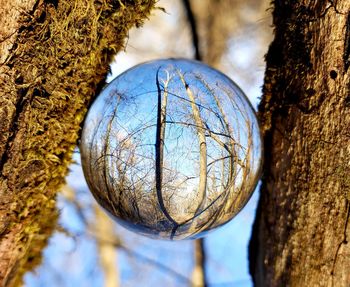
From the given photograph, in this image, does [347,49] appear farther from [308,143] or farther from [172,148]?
[172,148]

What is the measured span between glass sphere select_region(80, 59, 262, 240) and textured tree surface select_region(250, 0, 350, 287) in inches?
7.4

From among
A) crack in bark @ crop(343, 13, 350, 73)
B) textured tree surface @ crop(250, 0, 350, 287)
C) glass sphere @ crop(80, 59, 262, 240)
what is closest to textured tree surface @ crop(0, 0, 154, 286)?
glass sphere @ crop(80, 59, 262, 240)

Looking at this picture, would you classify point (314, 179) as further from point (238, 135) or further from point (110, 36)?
point (110, 36)

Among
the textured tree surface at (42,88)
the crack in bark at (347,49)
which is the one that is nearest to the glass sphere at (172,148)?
the textured tree surface at (42,88)

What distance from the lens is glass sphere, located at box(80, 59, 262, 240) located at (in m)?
1.03

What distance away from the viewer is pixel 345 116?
48.0 inches

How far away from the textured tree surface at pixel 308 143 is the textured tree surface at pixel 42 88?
427 mm

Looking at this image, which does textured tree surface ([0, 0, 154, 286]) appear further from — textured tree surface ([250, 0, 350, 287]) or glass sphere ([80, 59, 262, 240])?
textured tree surface ([250, 0, 350, 287])

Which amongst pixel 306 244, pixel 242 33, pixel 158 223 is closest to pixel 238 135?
pixel 158 223

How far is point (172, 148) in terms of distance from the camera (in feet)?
3.34

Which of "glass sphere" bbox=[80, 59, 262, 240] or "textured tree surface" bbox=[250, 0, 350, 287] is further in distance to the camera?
"textured tree surface" bbox=[250, 0, 350, 287]

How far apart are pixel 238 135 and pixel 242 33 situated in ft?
7.72

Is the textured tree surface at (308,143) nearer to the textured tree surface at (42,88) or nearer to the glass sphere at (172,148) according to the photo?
the glass sphere at (172,148)

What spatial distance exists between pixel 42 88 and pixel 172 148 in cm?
41
